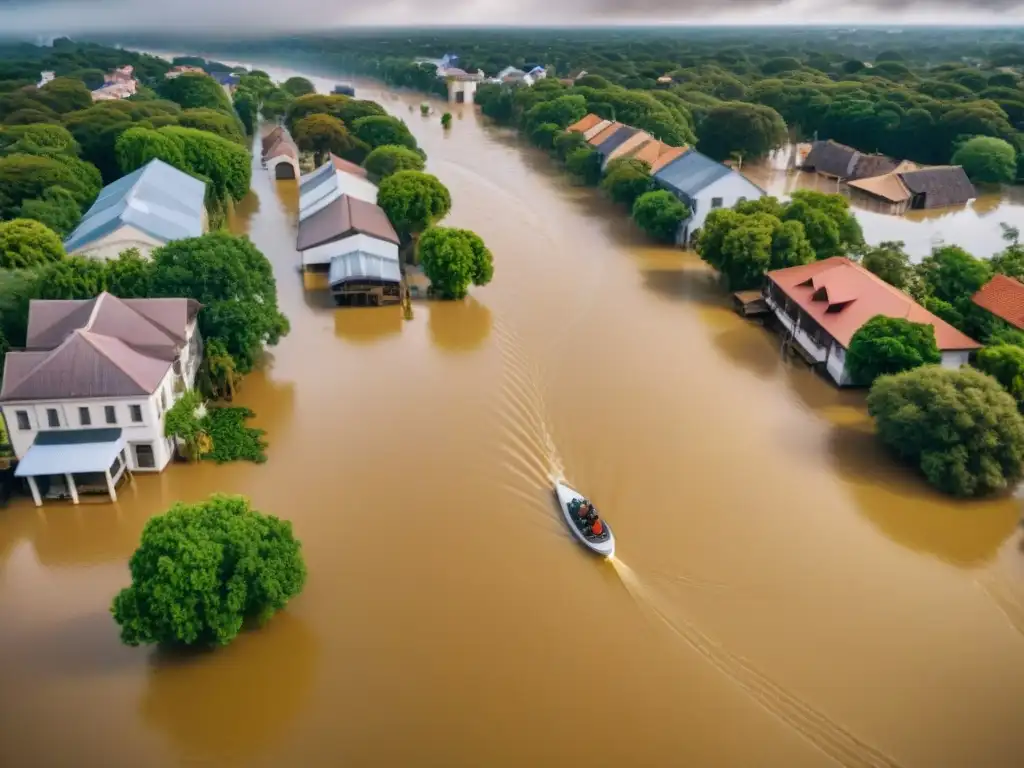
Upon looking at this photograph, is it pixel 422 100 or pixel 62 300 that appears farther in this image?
pixel 422 100

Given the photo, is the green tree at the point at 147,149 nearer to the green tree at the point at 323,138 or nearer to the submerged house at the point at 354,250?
the submerged house at the point at 354,250

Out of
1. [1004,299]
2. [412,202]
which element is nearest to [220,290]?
[412,202]

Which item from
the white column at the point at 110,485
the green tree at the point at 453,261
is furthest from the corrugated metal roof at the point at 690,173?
the white column at the point at 110,485

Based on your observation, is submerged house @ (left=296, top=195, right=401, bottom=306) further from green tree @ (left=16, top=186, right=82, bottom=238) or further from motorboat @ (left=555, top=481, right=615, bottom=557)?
motorboat @ (left=555, top=481, right=615, bottom=557)

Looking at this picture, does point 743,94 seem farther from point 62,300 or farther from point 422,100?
point 62,300

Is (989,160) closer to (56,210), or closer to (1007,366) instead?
(1007,366)

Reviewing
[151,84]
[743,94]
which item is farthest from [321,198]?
[151,84]
